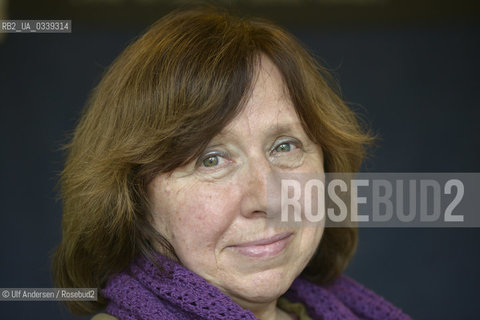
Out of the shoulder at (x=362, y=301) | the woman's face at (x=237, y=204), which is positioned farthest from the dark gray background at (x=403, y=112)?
the woman's face at (x=237, y=204)

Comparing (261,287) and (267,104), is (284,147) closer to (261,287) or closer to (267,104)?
(267,104)

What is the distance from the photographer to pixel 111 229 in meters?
Result: 1.55

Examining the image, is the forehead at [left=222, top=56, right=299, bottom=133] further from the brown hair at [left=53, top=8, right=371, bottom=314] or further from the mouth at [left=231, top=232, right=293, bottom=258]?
the mouth at [left=231, top=232, right=293, bottom=258]

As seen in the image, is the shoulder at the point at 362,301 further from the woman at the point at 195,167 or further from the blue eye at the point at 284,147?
the blue eye at the point at 284,147

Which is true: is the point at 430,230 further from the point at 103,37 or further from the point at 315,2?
the point at 103,37

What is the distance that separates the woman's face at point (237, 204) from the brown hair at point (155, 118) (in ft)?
0.12

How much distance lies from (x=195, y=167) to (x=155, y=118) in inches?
5.7

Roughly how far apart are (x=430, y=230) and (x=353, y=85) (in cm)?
67

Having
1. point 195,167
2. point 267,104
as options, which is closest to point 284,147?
point 267,104

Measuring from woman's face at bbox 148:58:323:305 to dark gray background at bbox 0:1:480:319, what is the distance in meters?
1.02

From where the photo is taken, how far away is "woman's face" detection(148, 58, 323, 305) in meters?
1.46

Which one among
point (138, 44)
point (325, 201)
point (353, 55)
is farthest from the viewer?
point (353, 55)

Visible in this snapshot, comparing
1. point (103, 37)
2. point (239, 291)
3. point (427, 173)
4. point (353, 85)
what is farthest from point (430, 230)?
point (103, 37)

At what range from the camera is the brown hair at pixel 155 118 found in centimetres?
146
